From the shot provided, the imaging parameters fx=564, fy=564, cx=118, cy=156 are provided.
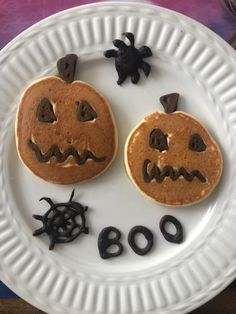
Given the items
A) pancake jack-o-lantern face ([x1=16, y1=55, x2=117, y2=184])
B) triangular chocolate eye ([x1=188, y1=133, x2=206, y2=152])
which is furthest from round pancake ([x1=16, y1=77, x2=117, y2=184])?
triangular chocolate eye ([x1=188, y1=133, x2=206, y2=152])

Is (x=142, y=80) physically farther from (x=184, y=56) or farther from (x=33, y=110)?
(x=33, y=110)

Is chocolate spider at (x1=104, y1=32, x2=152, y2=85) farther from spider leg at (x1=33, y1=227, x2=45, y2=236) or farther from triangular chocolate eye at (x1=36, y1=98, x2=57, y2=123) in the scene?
spider leg at (x1=33, y1=227, x2=45, y2=236)

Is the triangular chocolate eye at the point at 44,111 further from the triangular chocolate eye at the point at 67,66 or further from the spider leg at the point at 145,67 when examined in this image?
the spider leg at the point at 145,67

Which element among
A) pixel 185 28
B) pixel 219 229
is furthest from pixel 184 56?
pixel 219 229

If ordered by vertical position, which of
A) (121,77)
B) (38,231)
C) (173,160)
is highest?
(121,77)

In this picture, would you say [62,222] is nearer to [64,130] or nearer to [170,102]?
[64,130]

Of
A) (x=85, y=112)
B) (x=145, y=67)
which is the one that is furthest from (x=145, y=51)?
(x=85, y=112)

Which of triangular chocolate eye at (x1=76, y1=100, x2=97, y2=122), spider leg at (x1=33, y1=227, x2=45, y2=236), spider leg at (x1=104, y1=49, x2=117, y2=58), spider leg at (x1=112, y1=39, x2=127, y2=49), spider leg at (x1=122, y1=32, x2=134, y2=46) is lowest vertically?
spider leg at (x1=33, y1=227, x2=45, y2=236)
